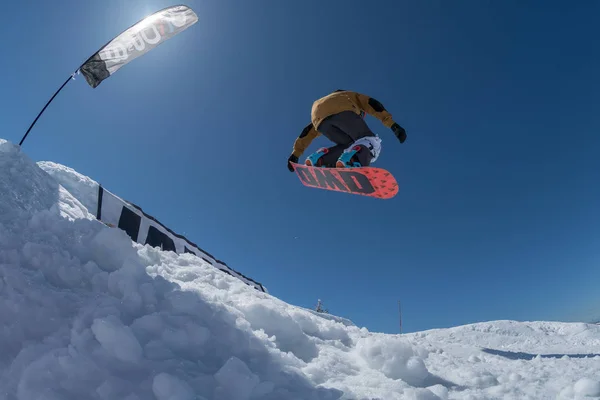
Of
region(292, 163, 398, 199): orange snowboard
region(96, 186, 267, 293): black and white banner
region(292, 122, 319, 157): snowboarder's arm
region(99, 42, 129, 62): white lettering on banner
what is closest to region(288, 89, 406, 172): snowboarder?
region(292, 163, 398, 199): orange snowboard

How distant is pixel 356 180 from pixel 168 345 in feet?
16.8

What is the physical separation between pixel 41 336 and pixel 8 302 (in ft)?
1.22

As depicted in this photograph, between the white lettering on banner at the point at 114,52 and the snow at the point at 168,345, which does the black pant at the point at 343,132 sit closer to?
the snow at the point at 168,345

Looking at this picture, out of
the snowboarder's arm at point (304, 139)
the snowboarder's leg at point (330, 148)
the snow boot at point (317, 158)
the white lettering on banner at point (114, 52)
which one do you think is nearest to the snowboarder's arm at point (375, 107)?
the snowboarder's leg at point (330, 148)

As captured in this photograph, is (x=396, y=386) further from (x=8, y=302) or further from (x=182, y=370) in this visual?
(x=8, y=302)

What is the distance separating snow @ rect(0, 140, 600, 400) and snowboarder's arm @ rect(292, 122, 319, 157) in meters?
4.61

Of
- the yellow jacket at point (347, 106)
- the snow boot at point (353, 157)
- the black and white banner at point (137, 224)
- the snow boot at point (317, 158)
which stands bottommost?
the black and white banner at point (137, 224)

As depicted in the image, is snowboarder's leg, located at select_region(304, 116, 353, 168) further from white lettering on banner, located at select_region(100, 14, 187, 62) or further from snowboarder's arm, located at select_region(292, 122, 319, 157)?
white lettering on banner, located at select_region(100, 14, 187, 62)

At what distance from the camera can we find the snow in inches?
67.5

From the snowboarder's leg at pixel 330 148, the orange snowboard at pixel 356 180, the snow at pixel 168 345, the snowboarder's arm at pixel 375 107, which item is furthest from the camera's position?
the snowboarder's leg at pixel 330 148

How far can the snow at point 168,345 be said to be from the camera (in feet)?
5.62

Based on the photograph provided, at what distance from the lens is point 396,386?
7.96ft

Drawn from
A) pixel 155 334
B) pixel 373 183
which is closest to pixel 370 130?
pixel 373 183

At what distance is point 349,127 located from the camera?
666 cm
